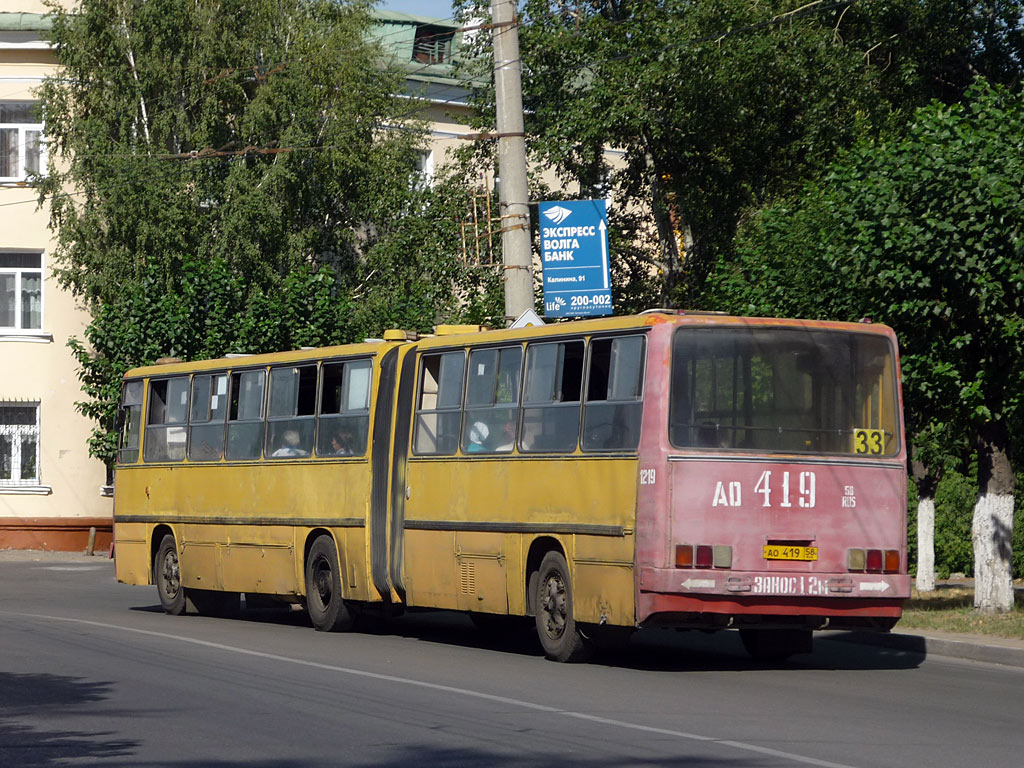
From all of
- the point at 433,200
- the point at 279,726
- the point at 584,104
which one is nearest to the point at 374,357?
the point at 279,726

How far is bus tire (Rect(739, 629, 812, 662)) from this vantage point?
52.1ft

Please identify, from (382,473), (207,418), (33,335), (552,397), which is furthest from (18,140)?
(552,397)

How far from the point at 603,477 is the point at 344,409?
4823 mm

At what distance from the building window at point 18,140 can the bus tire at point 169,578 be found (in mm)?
20352

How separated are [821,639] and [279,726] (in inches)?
351

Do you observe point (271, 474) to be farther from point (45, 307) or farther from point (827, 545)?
point (45, 307)

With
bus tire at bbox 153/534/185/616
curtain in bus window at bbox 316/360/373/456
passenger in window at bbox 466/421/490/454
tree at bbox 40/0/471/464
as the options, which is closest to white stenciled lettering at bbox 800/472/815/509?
passenger in window at bbox 466/421/490/454

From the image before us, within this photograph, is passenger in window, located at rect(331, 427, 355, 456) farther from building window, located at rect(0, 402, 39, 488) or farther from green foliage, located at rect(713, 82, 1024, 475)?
building window, located at rect(0, 402, 39, 488)

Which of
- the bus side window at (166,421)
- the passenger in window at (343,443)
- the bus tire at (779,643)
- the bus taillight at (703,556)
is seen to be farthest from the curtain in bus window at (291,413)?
the bus taillight at (703,556)

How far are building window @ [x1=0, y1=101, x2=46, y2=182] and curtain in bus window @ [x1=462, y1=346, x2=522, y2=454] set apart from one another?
26.2m

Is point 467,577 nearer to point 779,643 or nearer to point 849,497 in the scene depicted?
point 779,643

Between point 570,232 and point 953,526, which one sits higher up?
point 570,232

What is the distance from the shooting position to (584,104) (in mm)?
29672

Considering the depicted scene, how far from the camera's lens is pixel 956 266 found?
60.6 ft
